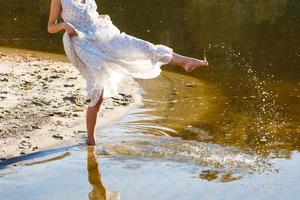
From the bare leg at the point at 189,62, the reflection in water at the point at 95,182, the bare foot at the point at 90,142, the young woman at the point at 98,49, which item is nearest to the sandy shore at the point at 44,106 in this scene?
the bare foot at the point at 90,142

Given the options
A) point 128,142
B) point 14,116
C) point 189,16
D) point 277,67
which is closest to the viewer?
point 128,142

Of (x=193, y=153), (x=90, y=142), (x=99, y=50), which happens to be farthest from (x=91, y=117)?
(x=193, y=153)

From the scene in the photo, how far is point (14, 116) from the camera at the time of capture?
22.5 ft

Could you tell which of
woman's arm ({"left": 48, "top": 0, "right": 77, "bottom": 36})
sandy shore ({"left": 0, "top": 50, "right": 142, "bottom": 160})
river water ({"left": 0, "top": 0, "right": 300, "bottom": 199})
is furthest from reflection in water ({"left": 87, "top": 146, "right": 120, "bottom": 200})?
woman's arm ({"left": 48, "top": 0, "right": 77, "bottom": 36})

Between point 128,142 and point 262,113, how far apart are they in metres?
2.07

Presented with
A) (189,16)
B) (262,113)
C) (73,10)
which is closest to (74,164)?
(73,10)

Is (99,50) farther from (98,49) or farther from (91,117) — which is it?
(91,117)

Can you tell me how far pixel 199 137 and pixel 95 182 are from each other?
1.70m

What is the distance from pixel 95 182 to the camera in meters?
5.22

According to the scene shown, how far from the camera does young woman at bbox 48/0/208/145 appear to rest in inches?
227

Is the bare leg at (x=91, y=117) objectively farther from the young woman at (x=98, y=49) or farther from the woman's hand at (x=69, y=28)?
the woman's hand at (x=69, y=28)

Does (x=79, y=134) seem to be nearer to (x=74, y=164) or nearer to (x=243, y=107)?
(x=74, y=164)

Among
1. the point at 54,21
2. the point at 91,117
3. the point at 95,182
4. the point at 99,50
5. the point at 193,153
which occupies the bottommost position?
the point at 95,182

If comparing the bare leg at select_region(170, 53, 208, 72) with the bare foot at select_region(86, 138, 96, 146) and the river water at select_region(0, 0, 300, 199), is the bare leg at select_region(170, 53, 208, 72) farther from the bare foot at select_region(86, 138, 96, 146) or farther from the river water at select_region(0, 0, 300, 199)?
the bare foot at select_region(86, 138, 96, 146)
